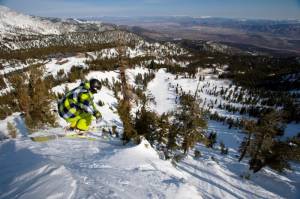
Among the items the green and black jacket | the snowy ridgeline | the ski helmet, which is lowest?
the snowy ridgeline

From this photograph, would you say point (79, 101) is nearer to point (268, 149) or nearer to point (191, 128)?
point (191, 128)

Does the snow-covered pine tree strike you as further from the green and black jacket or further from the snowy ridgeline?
the green and black jacket

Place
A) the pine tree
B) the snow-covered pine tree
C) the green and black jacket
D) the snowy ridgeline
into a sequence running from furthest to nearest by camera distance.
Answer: the pine tree
the snow-covered pine tree
the green and black jacket
the snowy ridgeline

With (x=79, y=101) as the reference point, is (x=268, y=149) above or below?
below

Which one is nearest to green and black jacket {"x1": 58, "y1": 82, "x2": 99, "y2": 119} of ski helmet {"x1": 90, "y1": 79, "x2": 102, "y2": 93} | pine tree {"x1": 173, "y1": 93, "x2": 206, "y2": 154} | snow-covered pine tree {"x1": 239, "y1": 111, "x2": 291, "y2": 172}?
ski helmet {"x1": 90, "y1": 79, "x2": 102, "y2": 93}

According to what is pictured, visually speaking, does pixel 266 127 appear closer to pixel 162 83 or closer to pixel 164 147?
pixel 164 147

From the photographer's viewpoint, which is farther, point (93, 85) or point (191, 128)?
point (191, 128)

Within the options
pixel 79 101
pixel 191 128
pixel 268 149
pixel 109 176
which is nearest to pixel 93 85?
pixel 79 101

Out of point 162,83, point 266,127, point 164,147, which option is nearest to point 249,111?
point 162,83
